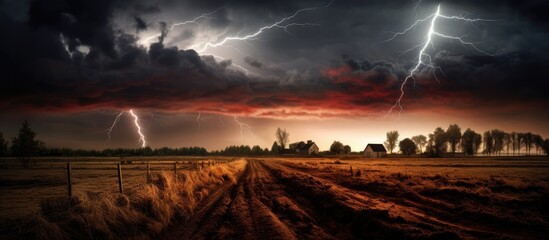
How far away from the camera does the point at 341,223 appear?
29.5ft

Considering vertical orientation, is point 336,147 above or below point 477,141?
below

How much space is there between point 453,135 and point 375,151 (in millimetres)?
28745

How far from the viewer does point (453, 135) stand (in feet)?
369

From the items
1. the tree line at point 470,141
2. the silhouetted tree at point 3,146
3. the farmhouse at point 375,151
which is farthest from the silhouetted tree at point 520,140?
the silhouetted tree at point 3,146

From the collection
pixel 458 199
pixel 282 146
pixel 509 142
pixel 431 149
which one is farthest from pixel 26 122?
pixel 509 142

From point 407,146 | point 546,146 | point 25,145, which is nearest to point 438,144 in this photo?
point 407,146

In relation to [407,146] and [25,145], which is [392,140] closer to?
[407,146]

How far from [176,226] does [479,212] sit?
28.3ft

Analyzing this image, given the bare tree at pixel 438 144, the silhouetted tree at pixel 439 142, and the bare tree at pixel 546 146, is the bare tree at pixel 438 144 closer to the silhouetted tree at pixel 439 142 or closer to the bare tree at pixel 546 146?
the silhouetted tree at pixel 439 142

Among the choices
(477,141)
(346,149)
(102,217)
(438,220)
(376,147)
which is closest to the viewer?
(102,217)

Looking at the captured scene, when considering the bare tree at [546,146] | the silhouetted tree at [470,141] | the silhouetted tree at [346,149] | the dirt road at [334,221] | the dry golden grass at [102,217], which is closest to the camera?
the dry golden grass at [102,217]

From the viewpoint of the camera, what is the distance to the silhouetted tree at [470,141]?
114312 millimetres

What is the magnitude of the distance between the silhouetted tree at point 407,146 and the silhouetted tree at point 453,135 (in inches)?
486

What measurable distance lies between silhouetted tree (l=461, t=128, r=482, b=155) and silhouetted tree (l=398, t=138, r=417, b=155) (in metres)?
19.3
